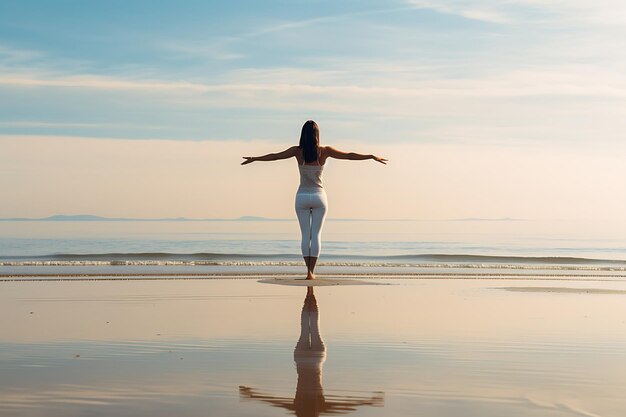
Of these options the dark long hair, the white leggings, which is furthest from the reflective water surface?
the dark long hair

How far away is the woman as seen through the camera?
1566 centimetres

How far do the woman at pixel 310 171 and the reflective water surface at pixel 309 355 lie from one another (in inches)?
79.2

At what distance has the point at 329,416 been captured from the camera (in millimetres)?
5480

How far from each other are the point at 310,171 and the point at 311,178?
13cm

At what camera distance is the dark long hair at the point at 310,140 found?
1563 cm

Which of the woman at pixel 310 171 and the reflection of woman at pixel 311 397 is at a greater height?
the woman at pixel 310 171

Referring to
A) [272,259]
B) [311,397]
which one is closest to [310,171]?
[311,397]

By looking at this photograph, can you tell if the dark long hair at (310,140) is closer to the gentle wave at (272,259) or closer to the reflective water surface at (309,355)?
the reflective water surface at (309,355)

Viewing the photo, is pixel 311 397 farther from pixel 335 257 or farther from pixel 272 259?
pixel 335 257

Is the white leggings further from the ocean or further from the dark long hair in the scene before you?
the ocean

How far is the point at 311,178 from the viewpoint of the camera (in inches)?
622

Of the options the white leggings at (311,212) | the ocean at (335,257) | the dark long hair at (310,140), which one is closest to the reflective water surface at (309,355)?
the white leggings at (311,212)

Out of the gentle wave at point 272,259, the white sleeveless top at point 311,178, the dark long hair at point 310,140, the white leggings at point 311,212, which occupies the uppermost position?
the dark long hair at point 310,140

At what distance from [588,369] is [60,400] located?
4235 millimetres
